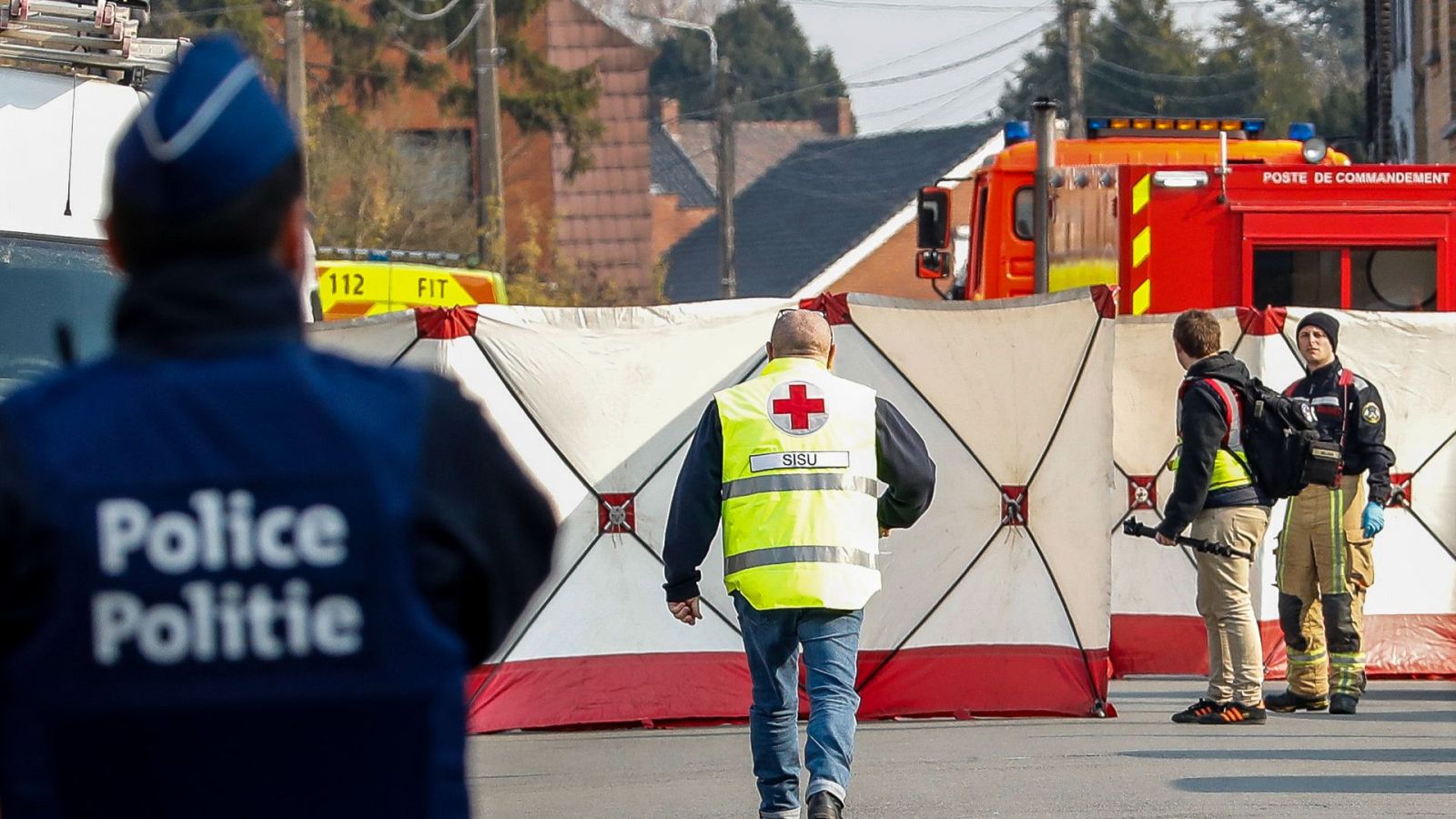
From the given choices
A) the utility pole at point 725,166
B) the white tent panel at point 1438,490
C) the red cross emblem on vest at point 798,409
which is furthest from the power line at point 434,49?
the red cross emblem on vest at point 798,409

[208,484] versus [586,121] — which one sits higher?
[586,121]

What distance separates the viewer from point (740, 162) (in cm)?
6969

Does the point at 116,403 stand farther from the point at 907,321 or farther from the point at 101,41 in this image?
the point at 907,321

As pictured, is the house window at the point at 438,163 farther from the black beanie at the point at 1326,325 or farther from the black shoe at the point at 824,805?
the black shoe at the point at 824,805

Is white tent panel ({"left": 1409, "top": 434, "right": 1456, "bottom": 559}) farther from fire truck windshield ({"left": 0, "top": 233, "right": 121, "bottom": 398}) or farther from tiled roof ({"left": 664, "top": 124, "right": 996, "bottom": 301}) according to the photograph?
tiled roof ({"left": 664, "top": 124, "right": 996, "bottom": 301})

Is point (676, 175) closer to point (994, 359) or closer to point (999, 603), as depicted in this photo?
point (994, 359)

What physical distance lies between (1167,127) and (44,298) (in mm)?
8666

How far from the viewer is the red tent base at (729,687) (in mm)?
10047

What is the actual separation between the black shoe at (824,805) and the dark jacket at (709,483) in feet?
2.52

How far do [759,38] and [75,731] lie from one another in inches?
2963

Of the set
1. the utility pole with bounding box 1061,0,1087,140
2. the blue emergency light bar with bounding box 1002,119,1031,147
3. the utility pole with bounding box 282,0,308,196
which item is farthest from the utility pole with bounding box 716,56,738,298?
the blue emergency light bar with bounding box 1002,119,1031,147

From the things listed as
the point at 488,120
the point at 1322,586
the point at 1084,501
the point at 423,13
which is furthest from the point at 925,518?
the point at 423,13

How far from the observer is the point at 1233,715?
9.84m

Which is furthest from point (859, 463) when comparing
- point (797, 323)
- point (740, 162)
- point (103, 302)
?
point (740, 162)
